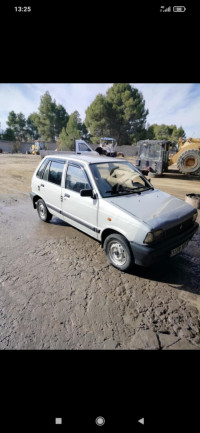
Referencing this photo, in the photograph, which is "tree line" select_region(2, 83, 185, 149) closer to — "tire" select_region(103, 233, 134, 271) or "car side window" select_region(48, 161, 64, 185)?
"car side window" select_region(48, 161, 64, 185)

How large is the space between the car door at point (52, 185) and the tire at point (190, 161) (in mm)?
9936

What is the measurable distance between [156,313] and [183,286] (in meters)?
0.69

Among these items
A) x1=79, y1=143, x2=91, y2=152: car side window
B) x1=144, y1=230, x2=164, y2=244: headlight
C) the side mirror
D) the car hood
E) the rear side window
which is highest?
x1=79, y1=143, x2=91, y2=152: car side window

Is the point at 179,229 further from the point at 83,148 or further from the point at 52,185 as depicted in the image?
the point at 83,148

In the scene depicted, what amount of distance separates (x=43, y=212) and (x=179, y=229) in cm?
329

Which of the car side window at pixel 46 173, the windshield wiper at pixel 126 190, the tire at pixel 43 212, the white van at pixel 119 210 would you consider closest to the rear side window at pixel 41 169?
the car side window at pixel 46 173

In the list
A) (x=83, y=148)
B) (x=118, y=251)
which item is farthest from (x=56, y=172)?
(x=83, y=148)

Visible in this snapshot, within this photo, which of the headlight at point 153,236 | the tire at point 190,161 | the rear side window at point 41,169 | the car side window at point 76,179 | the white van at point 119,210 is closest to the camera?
the headlight at point 153,236

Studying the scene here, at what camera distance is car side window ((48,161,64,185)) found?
3.92 metres

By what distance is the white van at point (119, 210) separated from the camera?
2531mm

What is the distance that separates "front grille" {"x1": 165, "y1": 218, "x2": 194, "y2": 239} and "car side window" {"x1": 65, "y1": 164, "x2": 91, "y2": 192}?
1.46 metres
